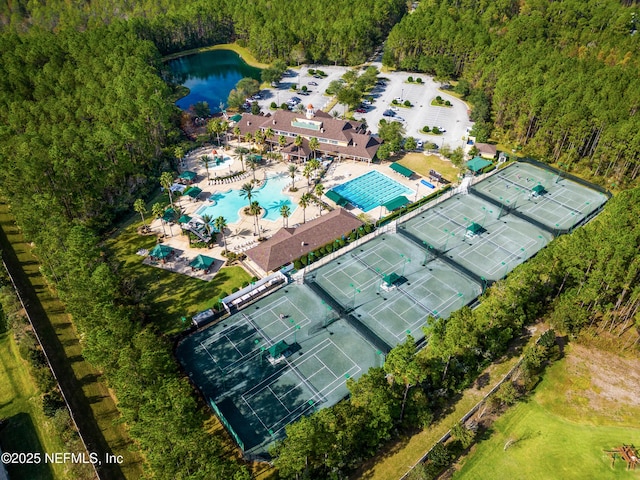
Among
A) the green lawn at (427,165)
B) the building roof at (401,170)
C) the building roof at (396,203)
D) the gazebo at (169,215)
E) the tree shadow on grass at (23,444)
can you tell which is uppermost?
the building roof at (401,170)

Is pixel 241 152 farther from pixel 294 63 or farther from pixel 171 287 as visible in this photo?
pixel 294 63

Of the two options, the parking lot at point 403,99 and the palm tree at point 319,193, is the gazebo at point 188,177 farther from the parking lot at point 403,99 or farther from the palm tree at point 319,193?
the parking lot at point 403,99

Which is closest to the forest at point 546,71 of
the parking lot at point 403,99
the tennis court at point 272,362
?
the parking lot at point 403,99

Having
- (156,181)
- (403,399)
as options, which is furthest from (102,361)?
(156,181)

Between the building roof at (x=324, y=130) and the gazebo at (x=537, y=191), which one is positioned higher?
the building roof at (x=324, y=130)

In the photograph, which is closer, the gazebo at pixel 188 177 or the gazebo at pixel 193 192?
the gazebo at pixel 193 192

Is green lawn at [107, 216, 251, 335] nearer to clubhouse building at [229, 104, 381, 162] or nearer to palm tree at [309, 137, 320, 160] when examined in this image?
palm tree at [309, 137, 320, 160]

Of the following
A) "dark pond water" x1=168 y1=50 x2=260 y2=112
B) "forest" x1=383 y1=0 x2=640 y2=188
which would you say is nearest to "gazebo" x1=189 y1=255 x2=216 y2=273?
"dark pond water" x1=168 y1=50 x2=260 y2=112
